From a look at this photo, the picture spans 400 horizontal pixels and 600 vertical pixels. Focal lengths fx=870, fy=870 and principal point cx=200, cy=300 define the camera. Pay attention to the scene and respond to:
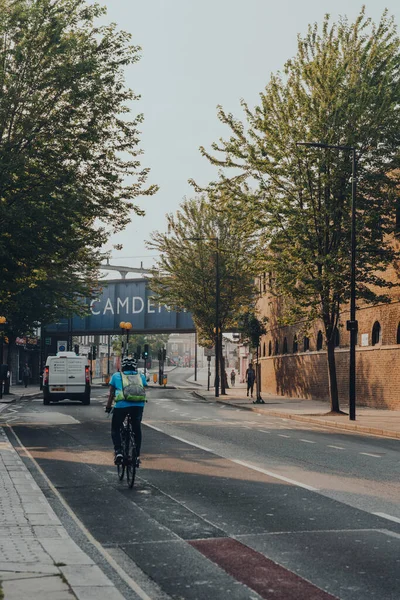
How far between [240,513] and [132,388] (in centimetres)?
300

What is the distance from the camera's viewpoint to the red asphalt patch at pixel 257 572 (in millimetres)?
6027

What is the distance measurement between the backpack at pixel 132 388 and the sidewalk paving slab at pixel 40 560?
2192 mm

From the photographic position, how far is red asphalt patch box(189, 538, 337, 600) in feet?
19.8

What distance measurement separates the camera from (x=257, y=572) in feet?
22.0

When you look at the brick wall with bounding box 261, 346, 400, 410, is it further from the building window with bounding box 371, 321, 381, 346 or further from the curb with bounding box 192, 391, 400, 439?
the curb with bounding box 192, 391, 400, 439

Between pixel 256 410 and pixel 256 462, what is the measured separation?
20.2m

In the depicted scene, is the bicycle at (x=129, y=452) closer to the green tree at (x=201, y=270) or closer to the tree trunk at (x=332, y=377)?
the tree trunk at (x=332, y=377)

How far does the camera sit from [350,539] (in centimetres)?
797

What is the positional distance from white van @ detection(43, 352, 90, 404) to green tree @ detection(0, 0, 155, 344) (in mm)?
13453

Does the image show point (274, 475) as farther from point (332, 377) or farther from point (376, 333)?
point (376, 333)

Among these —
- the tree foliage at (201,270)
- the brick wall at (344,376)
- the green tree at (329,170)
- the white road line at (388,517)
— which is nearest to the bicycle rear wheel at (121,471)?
the white road line at (388,517)

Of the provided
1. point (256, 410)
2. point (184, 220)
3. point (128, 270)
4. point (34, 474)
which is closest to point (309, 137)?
point (256, 410)

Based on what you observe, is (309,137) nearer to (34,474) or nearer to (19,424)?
(19,424)

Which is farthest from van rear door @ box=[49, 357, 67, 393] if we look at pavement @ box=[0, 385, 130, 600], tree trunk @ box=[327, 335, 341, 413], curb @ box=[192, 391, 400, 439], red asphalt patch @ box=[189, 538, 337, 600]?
red asphalt patch @ box=[189, 538, 337, 600]
